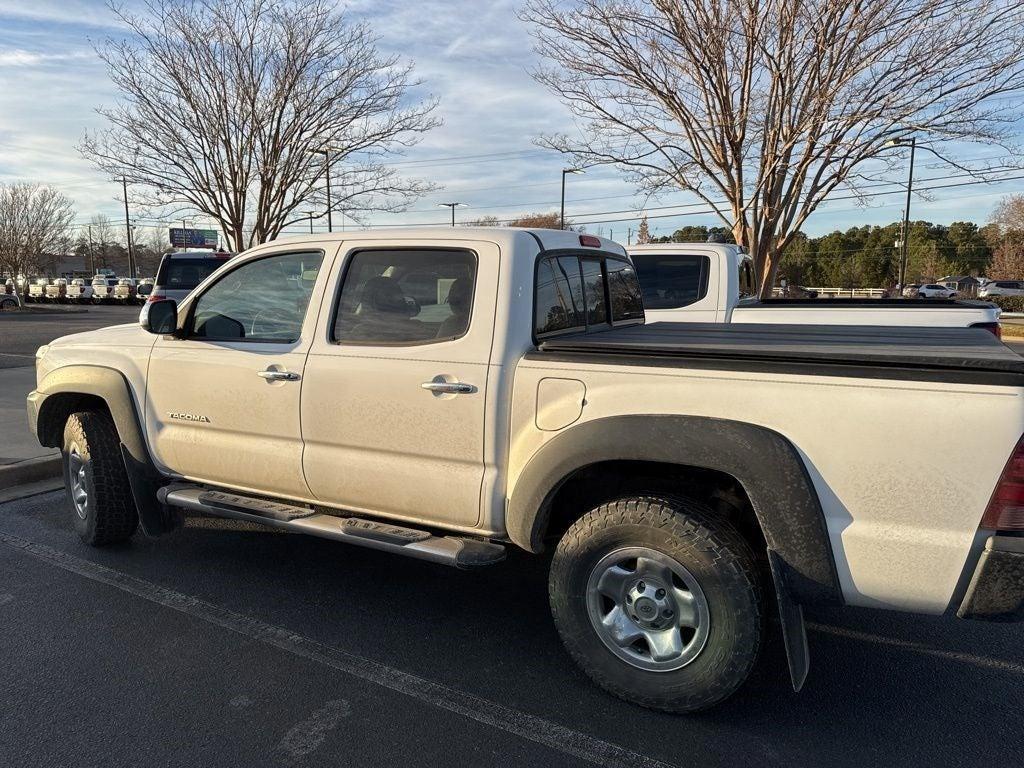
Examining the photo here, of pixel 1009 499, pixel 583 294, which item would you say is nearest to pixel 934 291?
pixel 583 294

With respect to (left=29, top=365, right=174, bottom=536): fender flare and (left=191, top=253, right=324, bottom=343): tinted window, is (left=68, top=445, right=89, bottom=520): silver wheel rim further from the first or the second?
(left=191, top=253, right=324, bottom=343): tinted window

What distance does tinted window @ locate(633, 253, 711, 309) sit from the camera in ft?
24.6

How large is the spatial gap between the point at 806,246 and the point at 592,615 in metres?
79.6

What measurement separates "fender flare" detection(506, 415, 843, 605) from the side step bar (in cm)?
64

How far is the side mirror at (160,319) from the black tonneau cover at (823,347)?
2120 millimetres

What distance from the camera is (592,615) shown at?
3.01m

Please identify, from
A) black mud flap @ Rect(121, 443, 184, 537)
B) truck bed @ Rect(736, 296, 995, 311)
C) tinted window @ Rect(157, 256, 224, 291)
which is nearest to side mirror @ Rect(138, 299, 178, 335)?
black mud flap @ Rect(121, 443, 184, 537)

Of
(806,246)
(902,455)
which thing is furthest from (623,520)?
(806,246)

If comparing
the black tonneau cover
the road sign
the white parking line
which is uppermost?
the road sign

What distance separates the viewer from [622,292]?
14.6ft

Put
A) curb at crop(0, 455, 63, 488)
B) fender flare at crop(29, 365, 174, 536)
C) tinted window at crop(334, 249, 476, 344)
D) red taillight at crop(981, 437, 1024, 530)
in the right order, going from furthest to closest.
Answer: curb at crop(0, 455, 63, 488)
fender flare at crop(29, 365, 174, 536)
tinted window at crop(334, 249, 476, 344)
red taillight at crop(981, 437, 1024, 530)

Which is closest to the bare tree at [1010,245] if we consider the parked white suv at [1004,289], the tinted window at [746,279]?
the parked white suv at [1004,289]

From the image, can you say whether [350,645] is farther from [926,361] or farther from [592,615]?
[926,361]

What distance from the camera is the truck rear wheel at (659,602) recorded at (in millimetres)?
2730
